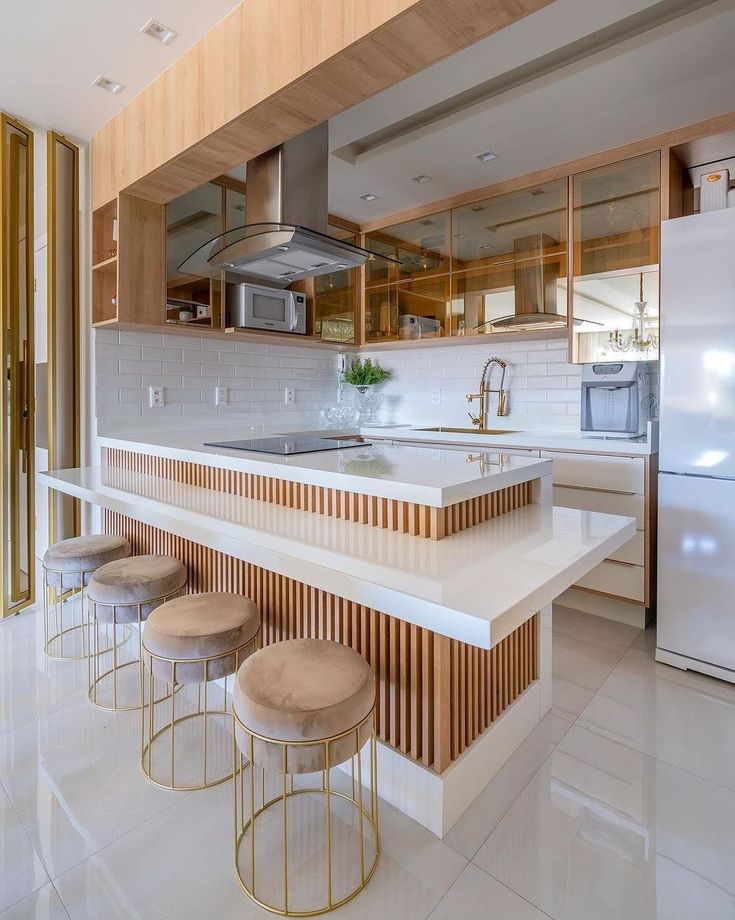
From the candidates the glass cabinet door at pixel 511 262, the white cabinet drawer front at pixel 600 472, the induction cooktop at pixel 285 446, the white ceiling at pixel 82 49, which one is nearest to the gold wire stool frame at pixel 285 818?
the induction cooktop at pixel 285 446

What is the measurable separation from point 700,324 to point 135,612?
251cm

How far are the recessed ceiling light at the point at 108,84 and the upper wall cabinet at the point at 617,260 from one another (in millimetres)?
2324

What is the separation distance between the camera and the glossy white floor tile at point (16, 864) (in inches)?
51.1

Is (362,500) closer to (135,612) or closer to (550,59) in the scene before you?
(135,612)

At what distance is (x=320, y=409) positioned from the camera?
420cm

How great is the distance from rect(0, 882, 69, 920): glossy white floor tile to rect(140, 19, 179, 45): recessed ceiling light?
8.80 ft

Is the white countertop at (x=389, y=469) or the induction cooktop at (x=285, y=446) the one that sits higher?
the induction cooktop at (x=285, y=446)

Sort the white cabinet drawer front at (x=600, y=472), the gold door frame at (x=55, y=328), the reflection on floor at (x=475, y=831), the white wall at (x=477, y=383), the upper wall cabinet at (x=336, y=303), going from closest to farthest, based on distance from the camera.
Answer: the reflection on floor at (x=475, y=831) → the white cabinet drawer front at (x=600, y=472) → the gold door frame at (x=55, y=328) → the white wall at (x=477, y=383) → the upper wall cabinet at (x=336, y=303)

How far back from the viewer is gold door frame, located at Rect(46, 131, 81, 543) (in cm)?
279

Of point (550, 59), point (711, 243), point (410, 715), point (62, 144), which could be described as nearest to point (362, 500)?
point (410, 715)

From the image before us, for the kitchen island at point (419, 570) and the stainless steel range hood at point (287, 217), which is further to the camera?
the stainless steel range hood at point (287, 217)

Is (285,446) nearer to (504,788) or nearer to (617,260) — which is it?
(504,788)

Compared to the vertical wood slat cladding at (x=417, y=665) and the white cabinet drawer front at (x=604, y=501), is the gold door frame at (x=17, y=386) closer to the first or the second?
the vertical wood slat cladding at (x=417, y=665)

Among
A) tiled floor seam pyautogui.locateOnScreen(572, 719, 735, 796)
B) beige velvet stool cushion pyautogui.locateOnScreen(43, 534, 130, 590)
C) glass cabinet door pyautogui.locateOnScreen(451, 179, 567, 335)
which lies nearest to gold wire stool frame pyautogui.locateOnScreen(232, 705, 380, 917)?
tiled floor seam pyautogui.locateOnScreen(572, 719, 735, 796)
